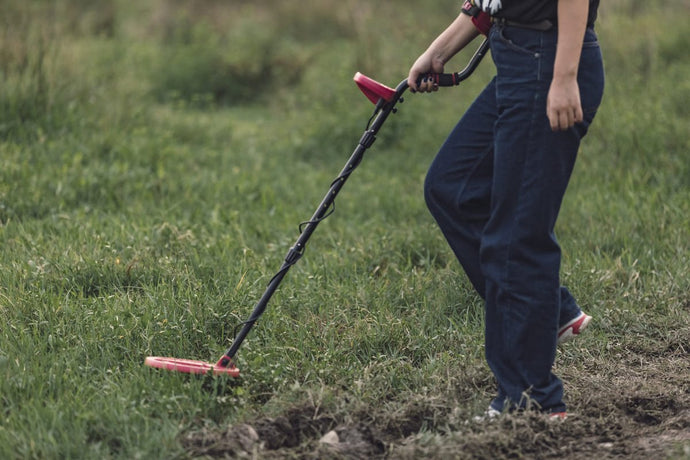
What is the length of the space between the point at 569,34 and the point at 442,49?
30.8 inches

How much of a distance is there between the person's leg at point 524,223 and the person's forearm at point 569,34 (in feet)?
0.27

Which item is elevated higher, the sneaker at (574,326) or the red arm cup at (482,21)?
the red arm cup at (482,21)

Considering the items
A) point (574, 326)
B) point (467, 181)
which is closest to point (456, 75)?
point (467, 181)

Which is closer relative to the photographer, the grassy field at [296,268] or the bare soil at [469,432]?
the bare soil at [469,432]

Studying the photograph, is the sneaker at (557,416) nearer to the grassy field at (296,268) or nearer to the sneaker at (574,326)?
the grassy field at (296,268)

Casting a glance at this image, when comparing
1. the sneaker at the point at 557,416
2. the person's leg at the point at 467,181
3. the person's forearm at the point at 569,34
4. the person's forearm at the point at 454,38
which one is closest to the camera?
the person's forearm at the point at 569,34

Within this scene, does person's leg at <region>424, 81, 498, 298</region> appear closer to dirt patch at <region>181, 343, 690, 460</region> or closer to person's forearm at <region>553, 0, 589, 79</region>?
person's forearm at <region>553, 0, 589, 79</region>

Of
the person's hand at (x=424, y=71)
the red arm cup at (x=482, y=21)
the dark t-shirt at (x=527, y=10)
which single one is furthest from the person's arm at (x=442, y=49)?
the dark t-shirt at (x=527, y=10)

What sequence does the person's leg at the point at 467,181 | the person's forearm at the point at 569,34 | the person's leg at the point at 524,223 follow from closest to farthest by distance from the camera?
1. the person's forearm at the point at 569,34
2. the person's leg at the point at 524,223
3. the person's leg at the point at 467,181

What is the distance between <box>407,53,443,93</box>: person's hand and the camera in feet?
11.5

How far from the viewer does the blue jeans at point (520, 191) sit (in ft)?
9.53

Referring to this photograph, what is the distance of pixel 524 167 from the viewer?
115 inches

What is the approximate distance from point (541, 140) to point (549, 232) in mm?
325

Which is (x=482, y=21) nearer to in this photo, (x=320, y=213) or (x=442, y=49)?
(x=442, y=49)
